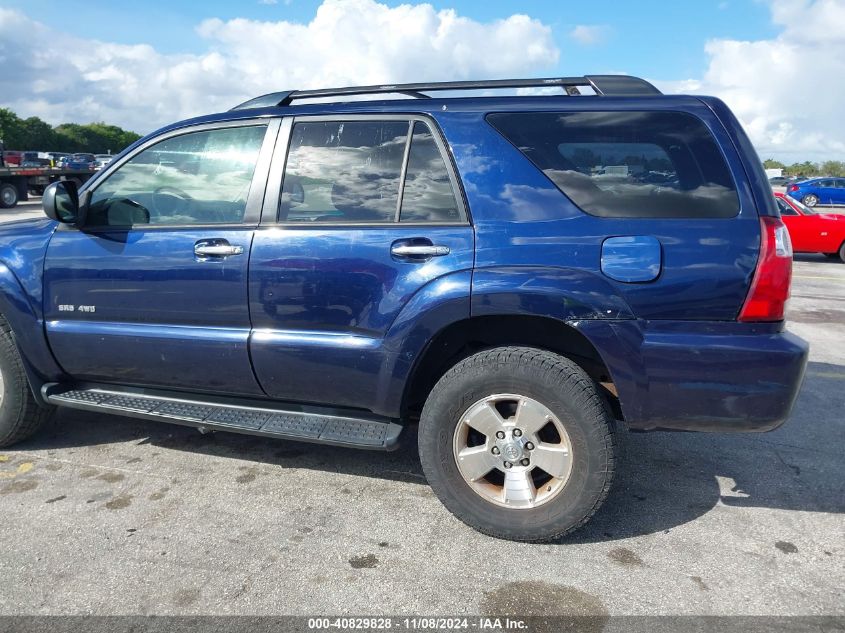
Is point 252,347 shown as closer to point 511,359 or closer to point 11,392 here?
point 511,359

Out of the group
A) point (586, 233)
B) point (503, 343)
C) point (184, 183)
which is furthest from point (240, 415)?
point (586, 233)

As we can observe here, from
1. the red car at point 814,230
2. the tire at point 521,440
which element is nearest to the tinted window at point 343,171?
the tire at point 521,440

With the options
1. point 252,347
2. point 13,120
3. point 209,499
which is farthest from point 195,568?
point 13,120

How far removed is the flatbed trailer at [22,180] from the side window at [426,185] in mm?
19289

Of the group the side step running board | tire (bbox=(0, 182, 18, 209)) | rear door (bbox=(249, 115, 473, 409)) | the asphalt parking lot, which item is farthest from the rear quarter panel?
tire (bbox=(0, 182, 18, 209))

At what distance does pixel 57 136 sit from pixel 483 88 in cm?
10127

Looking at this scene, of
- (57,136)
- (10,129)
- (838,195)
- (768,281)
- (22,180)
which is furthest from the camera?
(57,136)

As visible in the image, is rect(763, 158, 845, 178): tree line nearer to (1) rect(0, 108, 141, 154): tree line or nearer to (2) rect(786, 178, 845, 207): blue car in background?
(2) rect(786, 178, 845, 207): blue car in background

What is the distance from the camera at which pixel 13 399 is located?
3756 mm

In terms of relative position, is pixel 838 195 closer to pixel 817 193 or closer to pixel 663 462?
pixel 817 193

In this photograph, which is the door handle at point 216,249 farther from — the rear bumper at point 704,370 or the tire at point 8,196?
the tire at point 8,196

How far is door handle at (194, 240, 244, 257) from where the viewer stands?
3.21 meters

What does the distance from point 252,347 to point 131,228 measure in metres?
0.98

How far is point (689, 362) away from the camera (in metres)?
2.66
